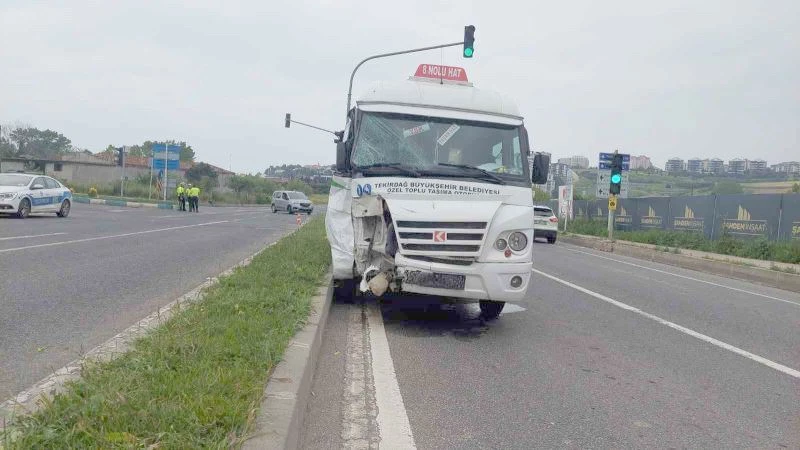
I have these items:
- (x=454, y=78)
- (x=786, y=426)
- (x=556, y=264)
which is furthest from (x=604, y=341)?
(x=556, y=264)

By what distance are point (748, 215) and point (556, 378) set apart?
18740mm

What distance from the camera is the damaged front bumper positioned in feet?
22.9

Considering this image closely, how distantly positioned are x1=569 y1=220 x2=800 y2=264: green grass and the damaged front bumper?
14.1m

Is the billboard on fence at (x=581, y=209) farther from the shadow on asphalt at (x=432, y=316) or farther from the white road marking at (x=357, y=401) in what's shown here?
the white road marking at (x=357, y=401)

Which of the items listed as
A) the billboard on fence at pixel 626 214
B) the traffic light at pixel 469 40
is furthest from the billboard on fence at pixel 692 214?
the traffic light at pixel 469 40

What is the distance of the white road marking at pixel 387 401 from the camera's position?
161 inches

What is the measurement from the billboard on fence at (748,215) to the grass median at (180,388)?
18.1 meters

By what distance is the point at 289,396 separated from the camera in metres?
4.01

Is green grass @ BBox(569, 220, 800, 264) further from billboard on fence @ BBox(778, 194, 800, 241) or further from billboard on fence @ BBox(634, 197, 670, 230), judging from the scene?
billboard on fence @ BBox(634, 197, 670, 230)

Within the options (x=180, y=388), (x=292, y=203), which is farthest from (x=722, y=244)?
(x=292, y=203)

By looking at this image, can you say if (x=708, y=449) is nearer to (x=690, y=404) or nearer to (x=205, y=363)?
(x=690, y=404)

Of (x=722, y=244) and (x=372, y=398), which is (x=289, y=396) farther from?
(x=722, y=244)

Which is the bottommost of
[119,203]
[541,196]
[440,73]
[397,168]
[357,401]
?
[119,203]

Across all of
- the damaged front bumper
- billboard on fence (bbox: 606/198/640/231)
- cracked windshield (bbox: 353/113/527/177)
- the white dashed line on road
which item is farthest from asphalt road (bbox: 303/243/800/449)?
billboard on fence (bbox: 606/198/640/231)
